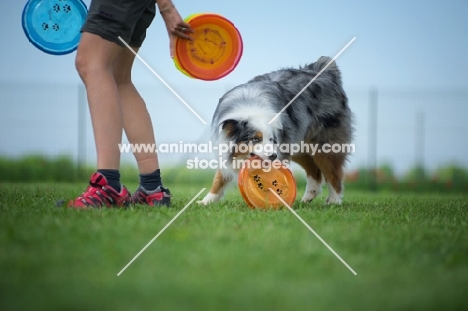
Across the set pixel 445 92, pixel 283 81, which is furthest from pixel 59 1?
pixel 445 92

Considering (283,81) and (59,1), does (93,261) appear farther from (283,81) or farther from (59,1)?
(283,81)

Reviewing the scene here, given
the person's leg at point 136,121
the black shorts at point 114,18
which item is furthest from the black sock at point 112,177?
the black shorts at point 114,18

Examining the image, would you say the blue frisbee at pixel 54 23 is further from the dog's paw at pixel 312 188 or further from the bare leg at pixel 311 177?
the dog's paw at pixel 312 188

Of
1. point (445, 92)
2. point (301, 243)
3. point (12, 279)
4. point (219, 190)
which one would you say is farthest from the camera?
point (445, 92)

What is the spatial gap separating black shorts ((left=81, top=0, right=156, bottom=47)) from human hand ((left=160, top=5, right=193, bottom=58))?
6.5 inches

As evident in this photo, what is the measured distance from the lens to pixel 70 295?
183 centimetres

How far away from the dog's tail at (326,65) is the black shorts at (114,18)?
2.36m

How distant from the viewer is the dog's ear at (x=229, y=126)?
471 centimetres

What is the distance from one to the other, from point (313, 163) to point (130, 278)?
3.91m

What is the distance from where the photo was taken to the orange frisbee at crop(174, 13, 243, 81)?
167 inches

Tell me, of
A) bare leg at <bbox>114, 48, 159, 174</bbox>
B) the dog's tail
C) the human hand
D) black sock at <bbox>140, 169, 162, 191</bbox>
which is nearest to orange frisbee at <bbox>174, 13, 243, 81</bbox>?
the human hand

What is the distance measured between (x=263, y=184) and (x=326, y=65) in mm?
1722

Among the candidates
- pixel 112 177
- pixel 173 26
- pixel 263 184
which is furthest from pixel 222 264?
pixel 263 184

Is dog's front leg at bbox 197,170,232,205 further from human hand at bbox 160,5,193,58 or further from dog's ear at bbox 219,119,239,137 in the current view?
human hand at bbox 160,5,193,58
